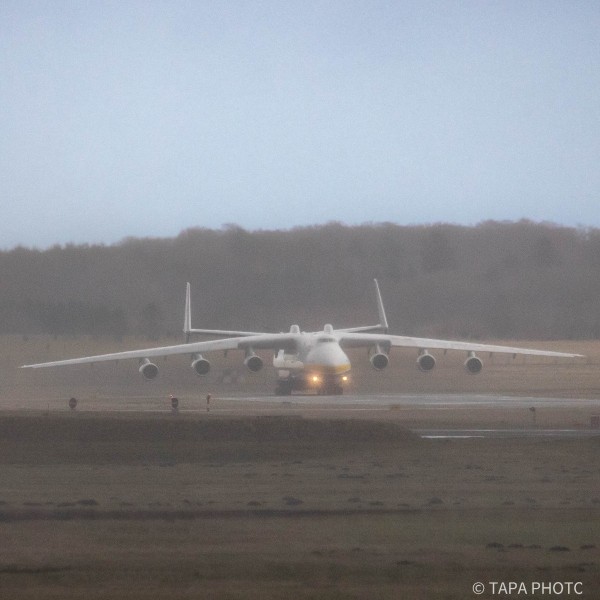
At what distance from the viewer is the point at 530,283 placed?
227 ft

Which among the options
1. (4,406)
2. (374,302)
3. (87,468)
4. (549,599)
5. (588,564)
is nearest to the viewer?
(549,599)

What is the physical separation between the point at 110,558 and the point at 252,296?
4974 cm

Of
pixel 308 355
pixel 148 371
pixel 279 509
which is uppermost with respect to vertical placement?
pixel 308 355

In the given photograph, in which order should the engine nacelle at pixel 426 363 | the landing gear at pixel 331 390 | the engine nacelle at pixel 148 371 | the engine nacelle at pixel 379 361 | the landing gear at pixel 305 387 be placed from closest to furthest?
the engine nacelle at pixel 148 371 → the landing gear at pixel 305 387 → the landing gear at pixel 331 390 → the engine nacelle at pixel 379 361 → the engine nacelle at pixel 426 363

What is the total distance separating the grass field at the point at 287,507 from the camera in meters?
10.0

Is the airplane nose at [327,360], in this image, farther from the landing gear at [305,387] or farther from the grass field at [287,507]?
the grass field at [287,507]

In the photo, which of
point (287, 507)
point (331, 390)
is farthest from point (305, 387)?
point (287, 507)

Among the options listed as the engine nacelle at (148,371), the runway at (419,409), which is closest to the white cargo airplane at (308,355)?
the engine nacelle at (148,371)

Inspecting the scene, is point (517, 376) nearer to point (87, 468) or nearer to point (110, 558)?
point (87, 468)

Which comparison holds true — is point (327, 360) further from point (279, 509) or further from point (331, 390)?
point (279, 509)

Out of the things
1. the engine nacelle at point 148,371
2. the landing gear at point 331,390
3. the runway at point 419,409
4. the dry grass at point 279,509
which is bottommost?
the dry grass at point 279,509

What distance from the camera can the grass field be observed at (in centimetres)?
1002

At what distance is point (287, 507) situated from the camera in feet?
47.3

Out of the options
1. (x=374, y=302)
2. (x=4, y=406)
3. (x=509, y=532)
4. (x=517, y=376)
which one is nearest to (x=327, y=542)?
(x=509, y=532)
